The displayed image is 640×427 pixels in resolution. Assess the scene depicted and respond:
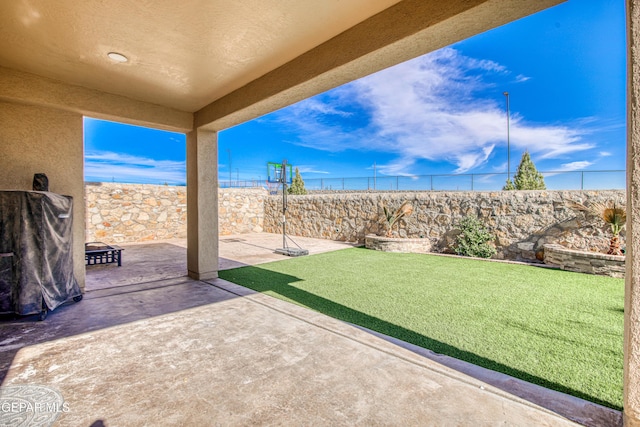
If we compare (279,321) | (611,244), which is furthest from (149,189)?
(611,244)

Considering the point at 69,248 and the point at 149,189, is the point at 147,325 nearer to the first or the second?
the point at 69,248

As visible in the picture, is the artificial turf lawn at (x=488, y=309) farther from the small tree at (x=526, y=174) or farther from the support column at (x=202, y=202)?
the small tree at (x=526, y=174)

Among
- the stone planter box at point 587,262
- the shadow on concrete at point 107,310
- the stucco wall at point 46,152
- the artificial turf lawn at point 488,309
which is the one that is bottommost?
the artificial turf lawn at point 488,309

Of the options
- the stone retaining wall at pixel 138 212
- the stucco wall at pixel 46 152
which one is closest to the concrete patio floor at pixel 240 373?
the stucco wall at pixel 46 152

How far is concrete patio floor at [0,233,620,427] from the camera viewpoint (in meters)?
1.82

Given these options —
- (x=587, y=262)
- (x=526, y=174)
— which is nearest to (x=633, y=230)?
(x=587, y=262)

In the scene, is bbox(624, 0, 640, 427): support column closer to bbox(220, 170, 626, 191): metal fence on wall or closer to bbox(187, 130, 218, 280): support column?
bbox(187, 130, 218, 280): support column

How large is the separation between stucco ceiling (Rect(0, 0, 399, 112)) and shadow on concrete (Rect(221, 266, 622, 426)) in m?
3.12

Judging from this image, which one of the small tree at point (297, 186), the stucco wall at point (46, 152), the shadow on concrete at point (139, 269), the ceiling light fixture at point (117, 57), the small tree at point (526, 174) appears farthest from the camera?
the small tree at point (297, 186)

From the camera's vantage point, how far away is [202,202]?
5.25 meters

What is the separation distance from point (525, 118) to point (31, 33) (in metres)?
24.6

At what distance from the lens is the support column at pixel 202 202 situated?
5215mm

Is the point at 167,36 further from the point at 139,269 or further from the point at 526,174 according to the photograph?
the point at 526,174

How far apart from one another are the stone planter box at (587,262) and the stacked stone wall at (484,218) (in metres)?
0.64
